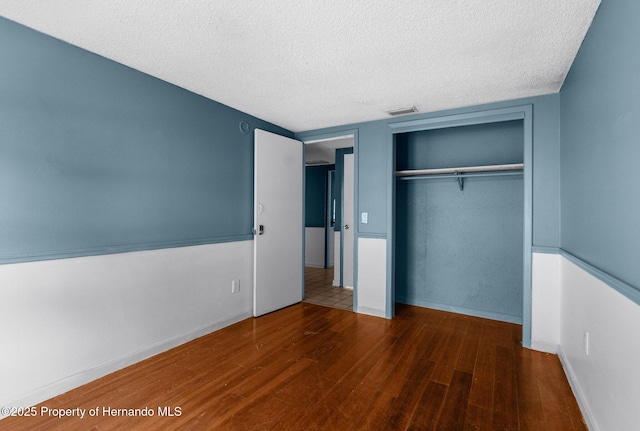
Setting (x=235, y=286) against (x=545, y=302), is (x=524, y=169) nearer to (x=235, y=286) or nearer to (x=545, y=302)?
(x=545, y=302)

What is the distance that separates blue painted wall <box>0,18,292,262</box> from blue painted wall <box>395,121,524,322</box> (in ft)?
8.02

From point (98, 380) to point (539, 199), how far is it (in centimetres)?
389

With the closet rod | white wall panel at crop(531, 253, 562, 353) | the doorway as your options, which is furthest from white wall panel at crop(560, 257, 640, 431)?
the doorway

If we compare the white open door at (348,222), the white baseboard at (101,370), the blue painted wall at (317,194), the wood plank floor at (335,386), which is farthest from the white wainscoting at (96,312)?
the blue painted wall at (317,194)

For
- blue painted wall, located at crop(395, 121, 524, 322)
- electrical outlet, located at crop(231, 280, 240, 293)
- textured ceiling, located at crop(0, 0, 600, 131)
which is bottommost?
electrical outlet, located at crop(231, 280, 240, 293)

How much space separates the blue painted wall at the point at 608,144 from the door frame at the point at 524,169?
60 centimetres

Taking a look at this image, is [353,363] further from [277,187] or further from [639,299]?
[277,187]

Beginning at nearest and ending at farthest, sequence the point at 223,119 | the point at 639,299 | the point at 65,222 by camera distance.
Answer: the point at 639,299 < the point at 65,222 < the point at 223,119

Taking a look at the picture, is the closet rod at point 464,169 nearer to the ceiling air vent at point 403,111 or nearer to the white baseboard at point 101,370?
the ceiling air vent at point 403,111

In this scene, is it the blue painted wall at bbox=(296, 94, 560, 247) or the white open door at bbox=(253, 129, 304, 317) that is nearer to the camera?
the blue painted wall at bbox=(296, 94, 560, 247)

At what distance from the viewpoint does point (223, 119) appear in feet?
10.7

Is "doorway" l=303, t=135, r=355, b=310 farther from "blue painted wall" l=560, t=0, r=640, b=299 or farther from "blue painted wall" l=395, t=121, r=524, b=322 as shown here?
"blue painted wall" l=560, t=0, r=640, b=299

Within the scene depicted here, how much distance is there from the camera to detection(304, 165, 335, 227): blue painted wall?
23.4 feet

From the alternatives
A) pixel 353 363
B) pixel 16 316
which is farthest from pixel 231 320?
pixel 16 316
